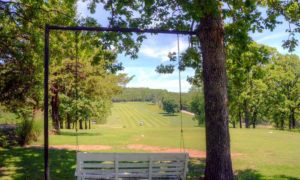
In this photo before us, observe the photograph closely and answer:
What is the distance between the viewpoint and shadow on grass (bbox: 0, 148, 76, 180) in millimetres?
9602

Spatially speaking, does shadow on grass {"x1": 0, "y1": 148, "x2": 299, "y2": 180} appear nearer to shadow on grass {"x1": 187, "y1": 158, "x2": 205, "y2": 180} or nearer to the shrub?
shadow on grass {"x1": 187, "y1": 158, "x2": 205, "y2": 180}

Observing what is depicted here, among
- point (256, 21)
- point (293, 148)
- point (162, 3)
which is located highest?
point (162, 3)

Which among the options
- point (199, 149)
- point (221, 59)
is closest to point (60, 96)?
point (199, 149)

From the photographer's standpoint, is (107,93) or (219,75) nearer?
(219,75)

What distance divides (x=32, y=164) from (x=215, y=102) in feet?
21.7

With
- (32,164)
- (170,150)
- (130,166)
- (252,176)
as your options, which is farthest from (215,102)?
(170,150)

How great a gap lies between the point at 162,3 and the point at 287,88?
4244cm

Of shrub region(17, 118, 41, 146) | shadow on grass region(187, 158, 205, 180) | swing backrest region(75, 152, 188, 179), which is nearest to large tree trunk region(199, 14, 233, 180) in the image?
swing backrest region(75, 152, 188, 179)

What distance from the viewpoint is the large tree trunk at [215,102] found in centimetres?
854

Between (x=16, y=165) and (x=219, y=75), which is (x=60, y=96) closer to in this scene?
(x=16, y=165)

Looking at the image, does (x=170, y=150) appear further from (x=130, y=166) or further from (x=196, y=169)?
(x=130, y=166)

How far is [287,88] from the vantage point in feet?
156

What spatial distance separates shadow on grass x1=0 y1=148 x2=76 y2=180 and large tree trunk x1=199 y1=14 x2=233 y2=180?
13.5 ft

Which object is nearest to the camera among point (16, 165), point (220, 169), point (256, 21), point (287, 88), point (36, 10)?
point (220, 169)
